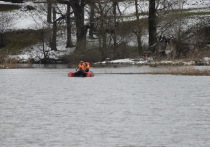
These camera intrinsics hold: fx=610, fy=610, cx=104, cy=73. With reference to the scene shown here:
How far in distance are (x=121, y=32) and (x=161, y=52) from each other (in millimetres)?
4808

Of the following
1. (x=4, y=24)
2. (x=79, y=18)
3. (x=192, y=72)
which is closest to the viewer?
(x=192, y=72)

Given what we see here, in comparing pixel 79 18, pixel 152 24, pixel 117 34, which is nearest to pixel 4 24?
pixel 79 18

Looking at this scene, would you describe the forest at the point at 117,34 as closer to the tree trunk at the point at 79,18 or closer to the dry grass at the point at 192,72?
the tree trunk at the point at 79,18

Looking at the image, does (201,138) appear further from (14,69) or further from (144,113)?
(14,69)

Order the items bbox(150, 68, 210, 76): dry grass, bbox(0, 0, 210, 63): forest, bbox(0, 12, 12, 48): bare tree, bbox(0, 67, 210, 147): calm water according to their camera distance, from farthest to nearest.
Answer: bbox(0, 12, 12, 48): bare tree
bbox(0, 0, 210, 63): forest
bbox(150, 68, 210, 76): dry grass
bbox(0, 67, 210, 147): calm water

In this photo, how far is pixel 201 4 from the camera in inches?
3009

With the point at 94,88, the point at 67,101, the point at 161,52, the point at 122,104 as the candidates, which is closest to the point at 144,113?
the point at 122,104

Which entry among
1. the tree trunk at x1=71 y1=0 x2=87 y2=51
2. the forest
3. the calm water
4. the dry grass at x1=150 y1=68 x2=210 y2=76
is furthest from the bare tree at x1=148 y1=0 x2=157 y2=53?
the calm water

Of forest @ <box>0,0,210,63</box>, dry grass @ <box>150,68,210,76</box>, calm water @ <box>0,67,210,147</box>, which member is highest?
forest @ <box>0,0,210,63</box>

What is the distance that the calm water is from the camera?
1641cm

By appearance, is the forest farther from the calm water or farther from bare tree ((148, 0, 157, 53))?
the calm water

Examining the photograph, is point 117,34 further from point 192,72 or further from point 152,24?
point 192,72

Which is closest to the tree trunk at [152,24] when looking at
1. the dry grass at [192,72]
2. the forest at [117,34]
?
the forest at [117,34]

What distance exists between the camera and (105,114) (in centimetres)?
2125
